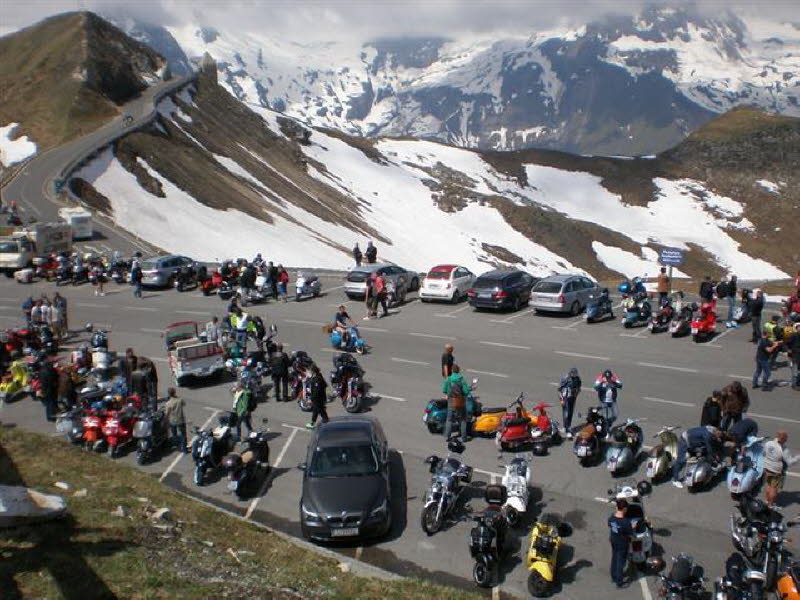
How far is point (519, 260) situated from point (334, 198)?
23782mm

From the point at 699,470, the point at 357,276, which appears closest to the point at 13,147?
the point at 357,276

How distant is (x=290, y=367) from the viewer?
69.0ft

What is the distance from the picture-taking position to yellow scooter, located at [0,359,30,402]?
2100 cm

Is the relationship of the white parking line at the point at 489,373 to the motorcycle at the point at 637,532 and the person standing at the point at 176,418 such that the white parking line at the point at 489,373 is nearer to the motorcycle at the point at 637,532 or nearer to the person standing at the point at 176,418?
the person standing at the point at 176,418

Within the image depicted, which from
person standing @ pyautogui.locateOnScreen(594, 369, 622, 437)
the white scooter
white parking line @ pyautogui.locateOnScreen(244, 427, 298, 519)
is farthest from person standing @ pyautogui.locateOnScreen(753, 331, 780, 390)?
white parking line @ pyautogui.locateOnScreen(244, 427, 298, 519)

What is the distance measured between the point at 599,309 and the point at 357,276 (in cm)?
1012

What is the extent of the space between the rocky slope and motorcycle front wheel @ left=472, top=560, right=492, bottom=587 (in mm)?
75044

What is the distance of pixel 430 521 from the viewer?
43.4ft

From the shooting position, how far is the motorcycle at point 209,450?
1558 centimetres

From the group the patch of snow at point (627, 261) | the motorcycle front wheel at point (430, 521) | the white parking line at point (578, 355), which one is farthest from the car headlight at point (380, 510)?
the patch of snow at point (627, 261)

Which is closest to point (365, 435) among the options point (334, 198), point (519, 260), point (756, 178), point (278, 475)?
point (278, 475)

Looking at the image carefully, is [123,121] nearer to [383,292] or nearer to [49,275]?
[49,275]

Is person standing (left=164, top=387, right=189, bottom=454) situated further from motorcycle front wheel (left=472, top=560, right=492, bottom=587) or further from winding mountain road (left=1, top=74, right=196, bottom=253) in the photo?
winding mountain road (left=1, top=74, right=196, bottom=253)

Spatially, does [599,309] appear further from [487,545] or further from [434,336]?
[487,545]
